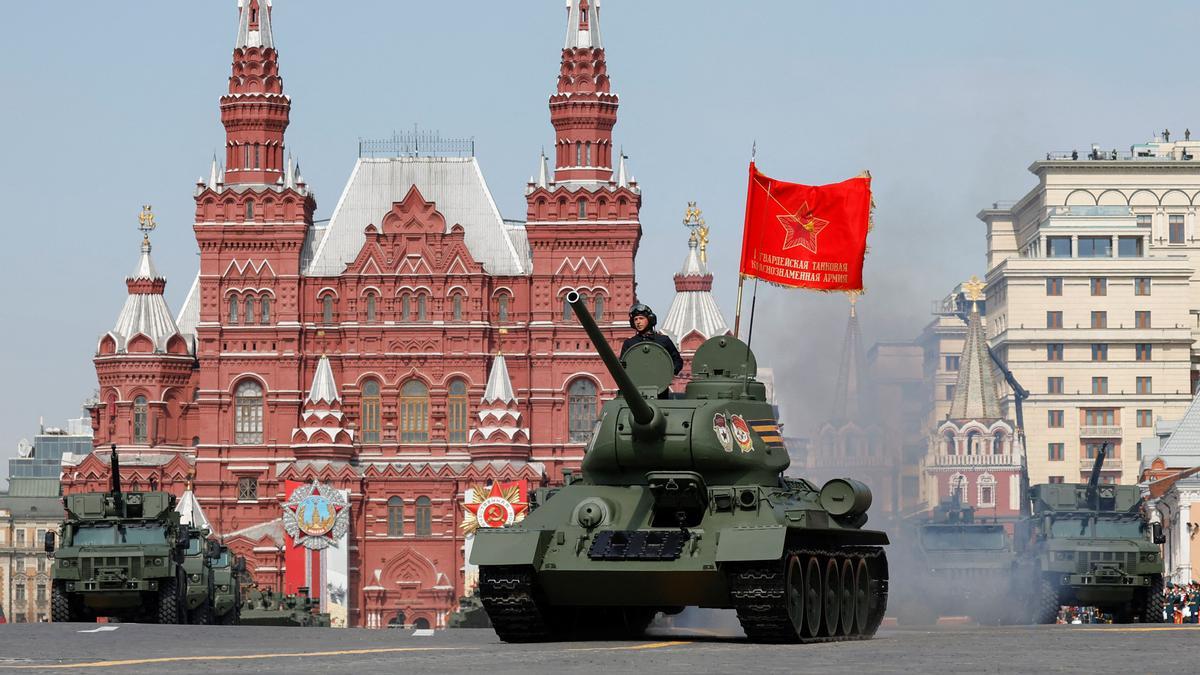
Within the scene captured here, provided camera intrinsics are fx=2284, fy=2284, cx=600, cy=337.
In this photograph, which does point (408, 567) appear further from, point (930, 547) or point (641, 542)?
point (641, 542)

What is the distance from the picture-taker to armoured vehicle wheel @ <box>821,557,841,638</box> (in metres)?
24.6

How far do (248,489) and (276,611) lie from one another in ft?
104

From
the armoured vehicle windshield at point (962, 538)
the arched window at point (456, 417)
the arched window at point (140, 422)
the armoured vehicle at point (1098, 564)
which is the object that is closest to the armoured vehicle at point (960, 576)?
the armoured vehicle windshield at point (962, 538)

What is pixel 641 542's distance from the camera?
23.3m

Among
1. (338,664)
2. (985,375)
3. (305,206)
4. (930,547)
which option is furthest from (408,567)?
(338,664)

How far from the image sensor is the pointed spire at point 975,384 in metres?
119

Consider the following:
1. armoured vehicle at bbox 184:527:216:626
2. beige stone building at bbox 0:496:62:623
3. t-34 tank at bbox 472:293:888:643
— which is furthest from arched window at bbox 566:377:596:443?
beige stone building at bbox 0:496:62:623

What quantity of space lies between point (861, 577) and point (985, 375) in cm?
9628

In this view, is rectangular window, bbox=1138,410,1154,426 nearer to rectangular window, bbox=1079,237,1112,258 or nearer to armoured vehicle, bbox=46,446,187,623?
rectangular window, bbox=1079,237,1112,258

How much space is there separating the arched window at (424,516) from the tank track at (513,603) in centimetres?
5896

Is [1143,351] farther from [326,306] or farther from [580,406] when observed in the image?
[326,306]

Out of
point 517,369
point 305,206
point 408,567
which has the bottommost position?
point 408,567

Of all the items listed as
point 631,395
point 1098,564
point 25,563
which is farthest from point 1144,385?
point 631,395

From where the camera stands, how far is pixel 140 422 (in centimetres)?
8600
